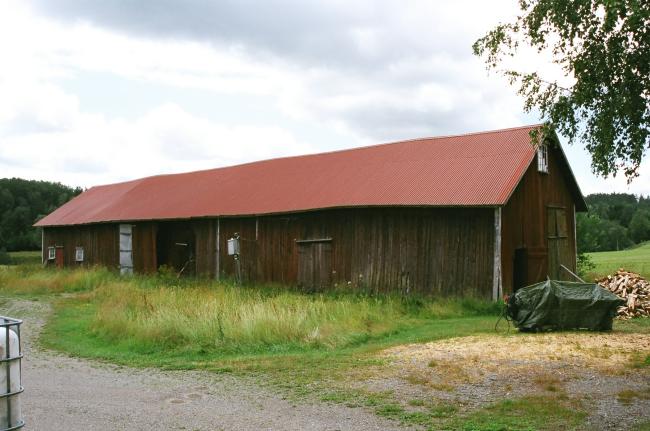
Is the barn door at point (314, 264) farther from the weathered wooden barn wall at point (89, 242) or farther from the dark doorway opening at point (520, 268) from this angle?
the weathered wooden barn wall at point (89, 242)

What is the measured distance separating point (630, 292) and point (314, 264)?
1085 cm

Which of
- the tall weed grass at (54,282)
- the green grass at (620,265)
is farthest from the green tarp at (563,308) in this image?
the tall weed grass at (54,282)

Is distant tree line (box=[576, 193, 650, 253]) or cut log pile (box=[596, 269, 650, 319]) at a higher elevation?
distant tree line (box=[576, 193, 650, 253])

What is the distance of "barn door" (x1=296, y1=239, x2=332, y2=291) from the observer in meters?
23.6

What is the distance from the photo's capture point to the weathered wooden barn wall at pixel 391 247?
20.2 metres

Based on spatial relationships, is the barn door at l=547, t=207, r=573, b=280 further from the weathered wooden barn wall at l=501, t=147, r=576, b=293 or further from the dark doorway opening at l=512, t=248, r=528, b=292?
the dark doorway opening at l=512, t=248, r=528, b=292

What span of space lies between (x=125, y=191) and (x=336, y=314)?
25867 millimetres

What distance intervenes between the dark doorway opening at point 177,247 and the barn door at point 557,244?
624 inches

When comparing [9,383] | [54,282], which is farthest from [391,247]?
[9,383]

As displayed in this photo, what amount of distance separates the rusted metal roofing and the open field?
3934 millimetres

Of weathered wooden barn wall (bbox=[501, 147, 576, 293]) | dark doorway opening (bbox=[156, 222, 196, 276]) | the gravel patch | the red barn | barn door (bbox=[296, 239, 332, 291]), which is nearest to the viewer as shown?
the gravel patch

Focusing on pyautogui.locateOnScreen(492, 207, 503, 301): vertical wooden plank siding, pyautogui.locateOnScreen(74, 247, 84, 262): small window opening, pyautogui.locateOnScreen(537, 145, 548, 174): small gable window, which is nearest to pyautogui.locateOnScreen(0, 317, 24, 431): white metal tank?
pyautogui.locateOnScreen(492, 207, 503, 301): vertical wooden plank siding

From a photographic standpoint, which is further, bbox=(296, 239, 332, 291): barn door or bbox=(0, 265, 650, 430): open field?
bbox=(296, 239, 332, 291): barn door

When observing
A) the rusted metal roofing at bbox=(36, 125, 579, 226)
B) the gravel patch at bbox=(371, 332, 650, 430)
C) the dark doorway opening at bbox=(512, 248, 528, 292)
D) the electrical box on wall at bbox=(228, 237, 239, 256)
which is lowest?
the gravel patch at bbox=(371, 332, 650, 430)
